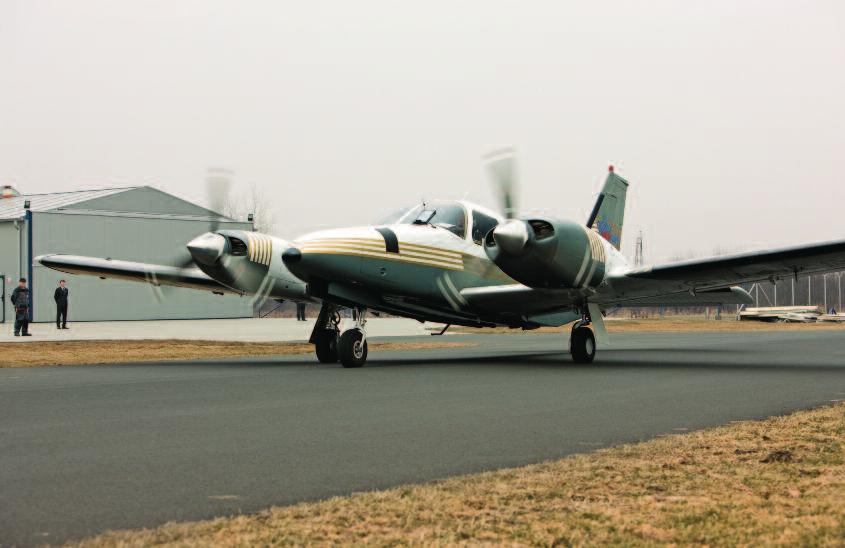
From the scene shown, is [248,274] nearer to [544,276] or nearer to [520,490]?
[544,276]

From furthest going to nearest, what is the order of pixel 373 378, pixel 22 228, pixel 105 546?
pixel 22 228, pixel 373 378, pixel 105 546

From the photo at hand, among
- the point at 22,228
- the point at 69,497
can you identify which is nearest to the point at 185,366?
the point at 69,497

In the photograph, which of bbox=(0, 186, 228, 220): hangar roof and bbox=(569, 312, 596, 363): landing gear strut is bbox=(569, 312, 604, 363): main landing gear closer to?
bbox=(569, 312, 596, 363): landing gear strut

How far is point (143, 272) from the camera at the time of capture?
73.1 feet

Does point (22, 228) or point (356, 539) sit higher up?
point (22, 228)

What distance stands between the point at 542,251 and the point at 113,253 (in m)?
43.3

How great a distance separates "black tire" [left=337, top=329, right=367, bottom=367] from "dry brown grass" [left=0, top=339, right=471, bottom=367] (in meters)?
6.40

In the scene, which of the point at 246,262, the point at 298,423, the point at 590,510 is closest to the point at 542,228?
the point at 246,262

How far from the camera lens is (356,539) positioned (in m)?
5.11

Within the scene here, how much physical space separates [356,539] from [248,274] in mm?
15310

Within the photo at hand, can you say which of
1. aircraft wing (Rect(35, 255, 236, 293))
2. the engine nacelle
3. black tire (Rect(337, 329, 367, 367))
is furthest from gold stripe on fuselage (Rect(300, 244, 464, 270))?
aircraft wing (Rect(35, 255, 236, 293))

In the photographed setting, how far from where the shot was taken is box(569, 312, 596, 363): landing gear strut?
66.7 ft

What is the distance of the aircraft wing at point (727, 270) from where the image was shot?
17.5 m

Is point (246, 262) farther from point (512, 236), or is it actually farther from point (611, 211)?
point (611, 211)
